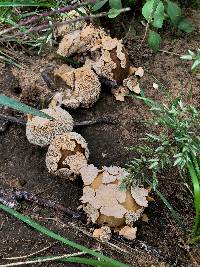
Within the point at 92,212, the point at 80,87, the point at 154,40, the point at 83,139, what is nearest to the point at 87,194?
the point at 92,212

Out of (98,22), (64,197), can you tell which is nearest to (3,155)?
(64,197)

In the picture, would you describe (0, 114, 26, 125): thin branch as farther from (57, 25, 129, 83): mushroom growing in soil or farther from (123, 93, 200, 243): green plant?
(123, 93, 200, 243): green plant

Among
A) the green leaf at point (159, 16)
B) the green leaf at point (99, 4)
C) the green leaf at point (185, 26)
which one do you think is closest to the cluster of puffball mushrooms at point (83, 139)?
the green leaf at point (99, 4)

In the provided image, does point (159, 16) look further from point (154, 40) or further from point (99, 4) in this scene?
point (99, 4)

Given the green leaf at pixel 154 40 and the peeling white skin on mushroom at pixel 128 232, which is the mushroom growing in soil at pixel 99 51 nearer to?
the green leaf at pixel 154 40

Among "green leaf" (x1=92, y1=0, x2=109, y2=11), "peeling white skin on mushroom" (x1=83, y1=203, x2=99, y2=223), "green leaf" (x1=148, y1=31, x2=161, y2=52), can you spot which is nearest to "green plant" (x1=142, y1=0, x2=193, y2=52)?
"green leaf" (x1=148, y1=31, x2=161, y2=52)

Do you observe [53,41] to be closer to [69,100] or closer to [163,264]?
[69,100]
